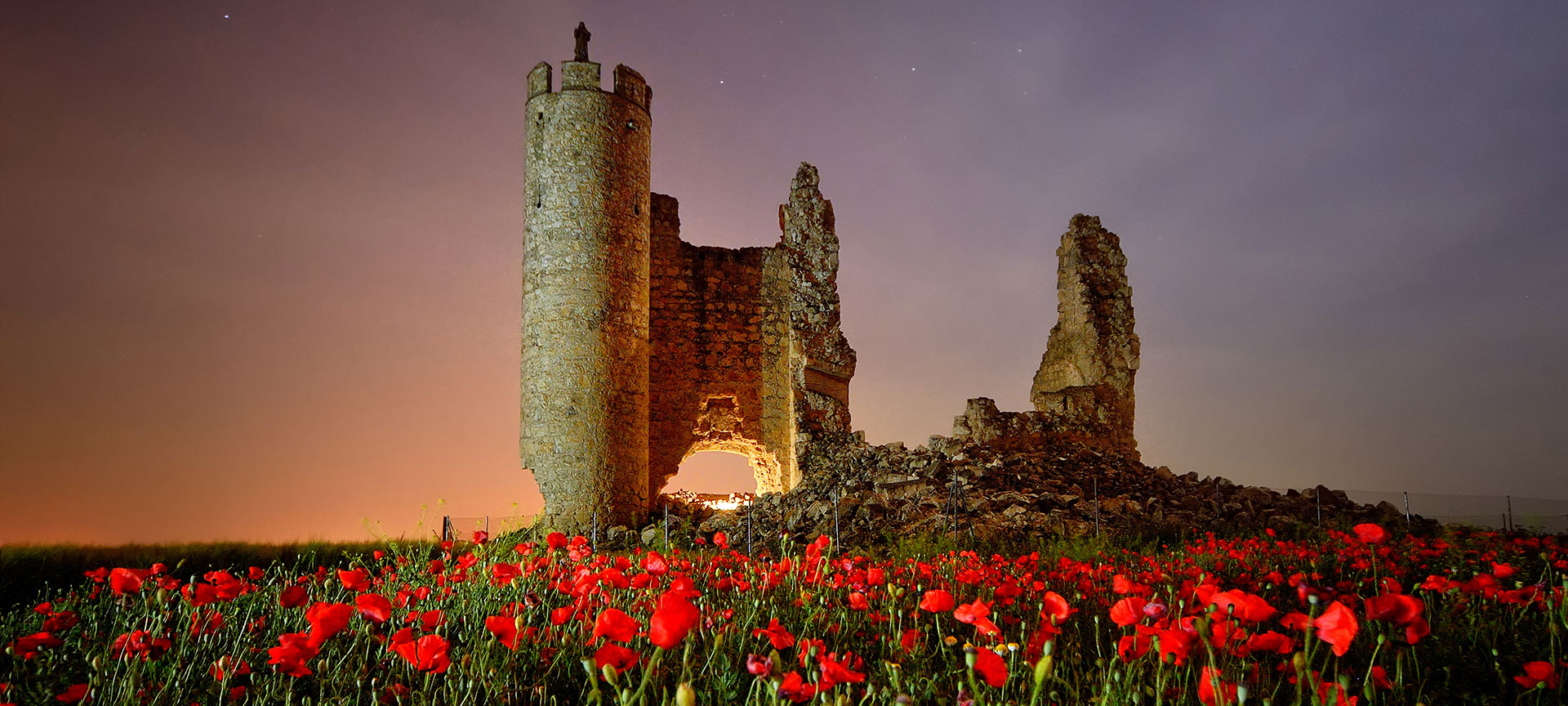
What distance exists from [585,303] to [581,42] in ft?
14.6

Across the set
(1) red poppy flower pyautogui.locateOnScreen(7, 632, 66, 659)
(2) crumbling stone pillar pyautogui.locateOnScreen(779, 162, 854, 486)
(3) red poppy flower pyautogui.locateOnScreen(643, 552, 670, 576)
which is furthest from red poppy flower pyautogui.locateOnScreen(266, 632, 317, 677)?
(2) crumbling stone pillar pyautogui.locateOnScreen(779, 162, 854, 486)

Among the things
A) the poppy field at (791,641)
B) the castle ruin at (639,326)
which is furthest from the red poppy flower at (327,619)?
the castle ruin at (639,326)

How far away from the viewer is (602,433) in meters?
13.6

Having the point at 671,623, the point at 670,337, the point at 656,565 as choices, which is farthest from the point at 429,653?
the point at 670,337

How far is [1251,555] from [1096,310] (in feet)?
35.2

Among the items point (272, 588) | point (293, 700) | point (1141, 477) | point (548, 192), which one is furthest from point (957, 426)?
point (293, 700)

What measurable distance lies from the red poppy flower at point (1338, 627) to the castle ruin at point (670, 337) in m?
12.5

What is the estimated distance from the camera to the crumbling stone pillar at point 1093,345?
52.7 feet

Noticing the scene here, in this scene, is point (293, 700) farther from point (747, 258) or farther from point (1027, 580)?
point (747, 258)

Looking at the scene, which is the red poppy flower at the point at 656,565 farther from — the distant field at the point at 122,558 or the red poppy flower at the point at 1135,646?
the distant field at the point at 122,558

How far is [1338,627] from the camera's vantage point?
166 centimetres

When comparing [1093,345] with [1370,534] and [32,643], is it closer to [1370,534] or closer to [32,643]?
[1370,534]

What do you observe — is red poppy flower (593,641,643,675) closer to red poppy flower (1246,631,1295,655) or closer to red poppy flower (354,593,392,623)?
red poppy flower (354,593,392,623)

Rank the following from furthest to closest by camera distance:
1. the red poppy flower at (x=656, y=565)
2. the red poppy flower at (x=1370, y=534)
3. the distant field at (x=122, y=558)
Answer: the distant field at (x=122, y=558) → the red poppy flower at (x=656, y=565) → the red poppy flower at (x=1370, y=534)
